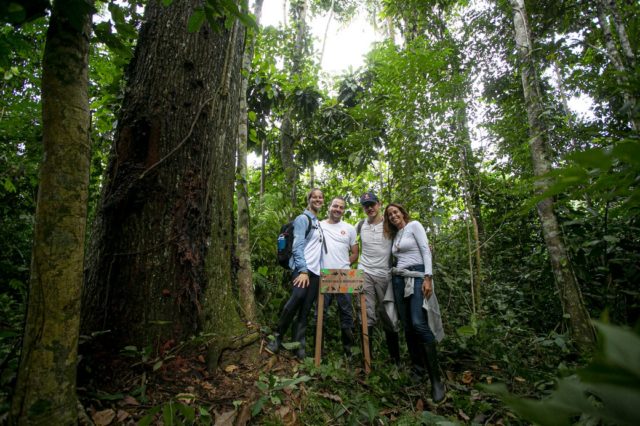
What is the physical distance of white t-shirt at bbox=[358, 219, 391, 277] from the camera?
4.23m

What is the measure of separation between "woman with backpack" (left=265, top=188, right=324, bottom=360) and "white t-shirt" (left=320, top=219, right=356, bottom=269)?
16 cm

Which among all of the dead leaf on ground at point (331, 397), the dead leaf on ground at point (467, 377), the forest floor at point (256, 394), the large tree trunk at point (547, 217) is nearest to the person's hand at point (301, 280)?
the forest floor at point (256, 394)

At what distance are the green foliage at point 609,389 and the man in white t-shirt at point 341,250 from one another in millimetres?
3828

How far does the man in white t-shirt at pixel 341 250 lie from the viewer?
409cm

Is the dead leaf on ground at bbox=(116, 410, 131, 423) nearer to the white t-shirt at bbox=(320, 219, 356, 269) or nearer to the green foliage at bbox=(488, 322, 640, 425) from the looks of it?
the green foliage at bbox=(488, 322, 640, 425)

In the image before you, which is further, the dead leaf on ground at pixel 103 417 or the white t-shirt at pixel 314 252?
the white t-shirt at pixel 314 252

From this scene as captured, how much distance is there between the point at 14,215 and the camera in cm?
521

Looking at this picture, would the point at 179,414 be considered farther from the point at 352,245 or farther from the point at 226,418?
the point at 352,245

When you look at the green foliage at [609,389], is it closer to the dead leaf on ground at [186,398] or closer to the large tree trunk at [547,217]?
the dead leaf on ground at [186,398]

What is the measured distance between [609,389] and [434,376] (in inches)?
140

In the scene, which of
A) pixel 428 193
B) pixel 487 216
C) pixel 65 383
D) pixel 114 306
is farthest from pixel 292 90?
pixel 65 383

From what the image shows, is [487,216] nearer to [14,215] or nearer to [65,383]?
[65,383]

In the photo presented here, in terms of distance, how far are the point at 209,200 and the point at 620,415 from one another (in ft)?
8.61

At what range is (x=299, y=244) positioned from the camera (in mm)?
3965
